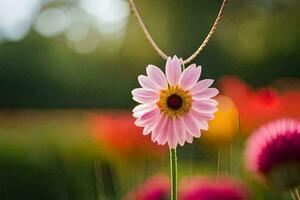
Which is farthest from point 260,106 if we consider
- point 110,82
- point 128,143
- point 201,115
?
point 110,82

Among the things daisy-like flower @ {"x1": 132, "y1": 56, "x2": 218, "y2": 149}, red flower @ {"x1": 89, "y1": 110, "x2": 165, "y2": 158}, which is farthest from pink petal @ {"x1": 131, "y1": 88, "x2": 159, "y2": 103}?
red flower @ {"x1": 89, "y1": 110, "x2": 165, "y2": 158}

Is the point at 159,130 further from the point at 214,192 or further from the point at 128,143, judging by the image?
the point at 128,143

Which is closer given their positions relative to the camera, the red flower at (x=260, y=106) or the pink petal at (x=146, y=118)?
the pink petal at (x=146, y=118)

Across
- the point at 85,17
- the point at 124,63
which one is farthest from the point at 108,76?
the point at 85,17

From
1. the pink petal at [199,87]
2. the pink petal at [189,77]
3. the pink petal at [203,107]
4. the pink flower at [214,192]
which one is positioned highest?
the pink petal at [189,77]

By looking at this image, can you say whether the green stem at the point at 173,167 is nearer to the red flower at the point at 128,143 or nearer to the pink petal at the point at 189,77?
the pink petal at the point at 189,77

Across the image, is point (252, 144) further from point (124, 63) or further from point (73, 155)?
point (124, 63)

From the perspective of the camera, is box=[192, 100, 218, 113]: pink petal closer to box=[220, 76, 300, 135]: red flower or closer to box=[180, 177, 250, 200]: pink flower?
box=[180, 177, 250, 200]: pink flower

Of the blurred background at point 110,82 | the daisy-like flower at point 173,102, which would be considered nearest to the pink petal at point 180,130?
the daisy-like flower at point 173,102

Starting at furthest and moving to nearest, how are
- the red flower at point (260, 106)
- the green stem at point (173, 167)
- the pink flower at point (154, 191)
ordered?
1. the red flower at point (260, 106)
2. the pink flower at point (154, 191)
3. the green stem at point (173, 167)
